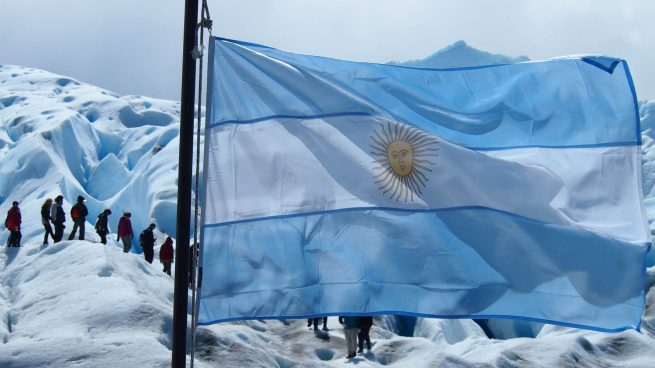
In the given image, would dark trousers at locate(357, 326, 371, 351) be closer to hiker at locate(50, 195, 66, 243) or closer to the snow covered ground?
the snow covered ground

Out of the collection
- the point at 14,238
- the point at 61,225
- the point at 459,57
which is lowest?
the point at 14,238

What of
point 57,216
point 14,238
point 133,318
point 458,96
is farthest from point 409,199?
point 14,238

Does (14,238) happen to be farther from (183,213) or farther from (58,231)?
(183,213)

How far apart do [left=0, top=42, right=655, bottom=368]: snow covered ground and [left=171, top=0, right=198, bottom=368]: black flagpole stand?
7813 mm

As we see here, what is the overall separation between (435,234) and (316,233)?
832mm

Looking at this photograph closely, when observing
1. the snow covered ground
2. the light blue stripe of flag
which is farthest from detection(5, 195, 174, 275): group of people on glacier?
the light blue stripe of flag

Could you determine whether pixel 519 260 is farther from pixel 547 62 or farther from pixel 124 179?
pixel 124 179

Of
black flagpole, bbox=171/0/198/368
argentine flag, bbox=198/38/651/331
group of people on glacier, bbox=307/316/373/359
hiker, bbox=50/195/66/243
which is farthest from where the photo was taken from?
hiker, bbox=50/195/66/243

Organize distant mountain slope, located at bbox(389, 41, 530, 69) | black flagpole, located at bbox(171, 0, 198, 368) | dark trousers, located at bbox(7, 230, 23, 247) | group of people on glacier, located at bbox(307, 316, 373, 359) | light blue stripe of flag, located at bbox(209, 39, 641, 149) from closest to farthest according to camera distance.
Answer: black flagpole, located at bbox(171, 0, 198, 368) < light blue stripe of flag, located at bbox(209, 39, 641, 149) < group of people on glacier, located at bbox(307, 316, 373, 359) < dark trousers, located at bbox(7, 230, 23, 247) < distant mountain slope, located at bbox(389, 41, 530, 69)

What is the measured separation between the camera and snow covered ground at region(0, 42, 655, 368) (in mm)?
14445

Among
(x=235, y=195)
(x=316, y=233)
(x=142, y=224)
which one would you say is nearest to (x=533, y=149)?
(x=316, y=233)

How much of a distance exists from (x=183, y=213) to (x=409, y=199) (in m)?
1.84

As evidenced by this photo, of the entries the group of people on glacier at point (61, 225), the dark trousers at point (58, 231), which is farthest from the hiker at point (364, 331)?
the dark trousers at point (58, 231)

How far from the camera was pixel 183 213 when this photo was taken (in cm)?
592
